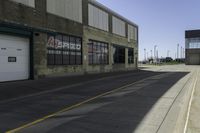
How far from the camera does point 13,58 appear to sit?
2094 centimetres

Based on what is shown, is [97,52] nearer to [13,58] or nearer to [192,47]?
[13,58]

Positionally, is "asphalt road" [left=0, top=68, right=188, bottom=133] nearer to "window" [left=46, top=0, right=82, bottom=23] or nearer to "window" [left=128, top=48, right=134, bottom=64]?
"window" [left=46, top=0, right=82, bottom=23]

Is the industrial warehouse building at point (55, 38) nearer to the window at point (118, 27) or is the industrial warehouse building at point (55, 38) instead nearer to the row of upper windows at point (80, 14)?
the row of upper windows at point (80, 14)

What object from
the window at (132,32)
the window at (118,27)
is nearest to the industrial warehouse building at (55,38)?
the window at (118,27)

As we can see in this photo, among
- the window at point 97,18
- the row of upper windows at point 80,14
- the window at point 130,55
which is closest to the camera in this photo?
the row of upper windows at point 80,14

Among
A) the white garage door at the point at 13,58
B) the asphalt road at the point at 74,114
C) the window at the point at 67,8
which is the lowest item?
the asphalt road at the point at 74,114

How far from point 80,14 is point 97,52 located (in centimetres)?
732

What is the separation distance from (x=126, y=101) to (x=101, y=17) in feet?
93.4

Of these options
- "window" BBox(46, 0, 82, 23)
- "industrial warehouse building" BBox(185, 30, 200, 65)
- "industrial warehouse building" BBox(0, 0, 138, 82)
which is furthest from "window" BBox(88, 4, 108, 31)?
"industrial warehouse building" BBox(185, 30, 200, 65)

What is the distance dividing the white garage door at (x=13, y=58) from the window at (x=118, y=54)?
79.1 feet

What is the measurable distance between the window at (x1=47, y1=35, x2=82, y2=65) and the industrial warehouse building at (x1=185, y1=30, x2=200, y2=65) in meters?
83.4

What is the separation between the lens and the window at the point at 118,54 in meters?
45.2

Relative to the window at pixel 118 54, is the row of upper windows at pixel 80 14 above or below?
above

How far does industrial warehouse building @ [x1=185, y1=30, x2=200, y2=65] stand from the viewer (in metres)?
105
